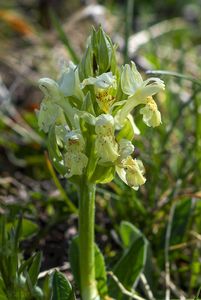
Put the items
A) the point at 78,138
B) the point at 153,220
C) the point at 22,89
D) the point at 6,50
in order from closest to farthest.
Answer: the point at 78,138 < the point at 153,220 < the point at 22,89 < the point at 6,50

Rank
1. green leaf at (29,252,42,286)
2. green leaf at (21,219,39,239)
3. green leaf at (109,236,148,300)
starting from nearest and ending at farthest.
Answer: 1. green leaf at (29,252,42,286)
2. green leaf at (109,236,148,300)
3. green leaf at (21,219,39,239)

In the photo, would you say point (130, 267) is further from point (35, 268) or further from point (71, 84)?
point (71, 84)

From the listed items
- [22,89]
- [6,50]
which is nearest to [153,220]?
[22,89]

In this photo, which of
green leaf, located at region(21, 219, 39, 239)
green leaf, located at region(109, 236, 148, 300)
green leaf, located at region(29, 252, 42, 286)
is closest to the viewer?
green leaf, located at region(29, 252, 42, 286)

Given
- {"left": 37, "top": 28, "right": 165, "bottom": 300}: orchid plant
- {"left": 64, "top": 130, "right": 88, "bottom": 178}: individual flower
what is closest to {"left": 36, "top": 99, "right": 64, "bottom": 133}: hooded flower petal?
{"left": 37, "top": 28, "right": 165, "bottom": 300}: orchid plant

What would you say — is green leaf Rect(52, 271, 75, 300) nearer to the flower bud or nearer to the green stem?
the green stem

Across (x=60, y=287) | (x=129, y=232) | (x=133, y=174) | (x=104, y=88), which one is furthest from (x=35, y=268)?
(x=129, y=232)

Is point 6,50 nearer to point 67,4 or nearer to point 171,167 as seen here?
point 67,4
